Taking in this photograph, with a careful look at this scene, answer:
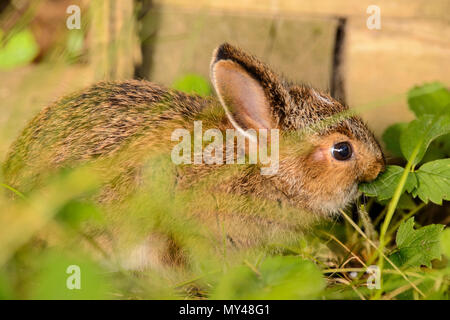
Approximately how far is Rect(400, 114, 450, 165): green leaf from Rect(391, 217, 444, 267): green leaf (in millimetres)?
450

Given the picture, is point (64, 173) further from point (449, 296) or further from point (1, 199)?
point (449, 296)

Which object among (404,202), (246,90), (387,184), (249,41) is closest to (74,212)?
(246,90)

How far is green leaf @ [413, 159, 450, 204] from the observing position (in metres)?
2.62

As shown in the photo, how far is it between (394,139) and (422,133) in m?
0.57

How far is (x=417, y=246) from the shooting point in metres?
2.46

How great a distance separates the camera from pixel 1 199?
2.57 metres

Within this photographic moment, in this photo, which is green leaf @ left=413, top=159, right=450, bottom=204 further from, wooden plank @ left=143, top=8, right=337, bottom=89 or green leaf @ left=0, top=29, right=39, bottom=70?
green leaf @ left=0, top=29, right=39, bottom=70

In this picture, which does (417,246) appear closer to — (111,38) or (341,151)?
(341,151)

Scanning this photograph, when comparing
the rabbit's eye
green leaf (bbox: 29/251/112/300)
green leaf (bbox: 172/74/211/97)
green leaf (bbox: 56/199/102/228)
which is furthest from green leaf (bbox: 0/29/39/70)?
A: the rabbit's eye

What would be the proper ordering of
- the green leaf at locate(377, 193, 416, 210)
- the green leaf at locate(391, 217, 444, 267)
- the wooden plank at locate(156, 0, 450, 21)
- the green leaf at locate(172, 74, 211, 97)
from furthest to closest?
the wooden plank at locate(156, 0, 450, 21) → the green leaf at locate(172, 74, 211, 97) → the green leaf at locate(377, 193, 416, 210) → the green leaf at locate(391, 217, 444, 267)

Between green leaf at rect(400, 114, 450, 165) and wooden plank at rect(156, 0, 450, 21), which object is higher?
wooden plank at rect(156, 0, 450, 21)

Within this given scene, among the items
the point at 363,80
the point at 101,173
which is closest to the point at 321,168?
the point at 101,173

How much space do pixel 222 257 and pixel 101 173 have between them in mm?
680

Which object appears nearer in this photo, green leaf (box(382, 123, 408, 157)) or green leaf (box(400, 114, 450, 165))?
green leaf (box(400, 114, 450, 165))
